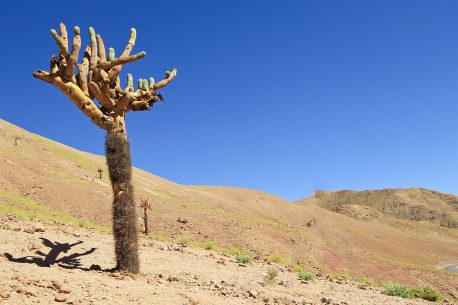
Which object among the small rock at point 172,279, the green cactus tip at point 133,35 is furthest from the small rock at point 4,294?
the green cactus tip at point 133,35

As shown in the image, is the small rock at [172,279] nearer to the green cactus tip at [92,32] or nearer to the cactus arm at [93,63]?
the cactus arm at [93,63]

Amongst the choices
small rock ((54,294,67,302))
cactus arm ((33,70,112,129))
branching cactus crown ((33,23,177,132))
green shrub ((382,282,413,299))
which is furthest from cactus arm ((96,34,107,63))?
green shrub ((382,282,413,299))

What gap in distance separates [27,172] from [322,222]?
51462mm

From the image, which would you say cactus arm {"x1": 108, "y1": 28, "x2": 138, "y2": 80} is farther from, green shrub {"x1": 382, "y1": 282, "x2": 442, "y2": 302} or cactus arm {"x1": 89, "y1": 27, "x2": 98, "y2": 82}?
green shrub {"x1": 382, "y1": 282, "x2": 442, "y2": 302}

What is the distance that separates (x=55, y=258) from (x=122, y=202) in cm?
304

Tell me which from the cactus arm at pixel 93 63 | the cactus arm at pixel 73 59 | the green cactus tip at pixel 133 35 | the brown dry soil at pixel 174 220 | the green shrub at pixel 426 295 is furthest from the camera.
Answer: the brown dry soil at pixel 174 220

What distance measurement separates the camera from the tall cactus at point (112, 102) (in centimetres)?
1171

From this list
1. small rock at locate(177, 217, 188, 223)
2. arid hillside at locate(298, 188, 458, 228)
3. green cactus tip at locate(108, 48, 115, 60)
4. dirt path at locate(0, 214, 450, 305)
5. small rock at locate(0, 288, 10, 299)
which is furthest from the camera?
arid hillside at locate(298, 188, 458, 228)

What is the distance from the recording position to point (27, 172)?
125 ft

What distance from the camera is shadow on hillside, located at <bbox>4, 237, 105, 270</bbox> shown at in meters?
11.5

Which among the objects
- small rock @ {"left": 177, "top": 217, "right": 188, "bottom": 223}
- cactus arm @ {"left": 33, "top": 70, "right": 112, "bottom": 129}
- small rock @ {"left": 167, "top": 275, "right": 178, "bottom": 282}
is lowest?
small rock @ {"left": 167, "top": 275, "right": 178, "bottom": 282}

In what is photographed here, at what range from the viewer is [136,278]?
1123 centimetres

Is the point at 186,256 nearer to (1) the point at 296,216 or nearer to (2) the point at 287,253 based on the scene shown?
(2) the point at 287,253

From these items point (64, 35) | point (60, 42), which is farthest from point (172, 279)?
point (64, 35)
